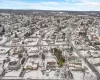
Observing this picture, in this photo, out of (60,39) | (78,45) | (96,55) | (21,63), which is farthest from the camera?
(60,39)

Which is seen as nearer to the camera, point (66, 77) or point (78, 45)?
point (66, 77)

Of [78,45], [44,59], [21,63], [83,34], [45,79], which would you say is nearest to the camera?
[45,79]

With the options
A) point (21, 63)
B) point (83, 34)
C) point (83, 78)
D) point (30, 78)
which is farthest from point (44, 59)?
point (83, 34)

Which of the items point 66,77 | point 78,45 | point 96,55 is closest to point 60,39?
point 78,45

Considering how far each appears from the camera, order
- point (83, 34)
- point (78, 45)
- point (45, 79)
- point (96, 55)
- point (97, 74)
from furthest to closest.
Result: point (83, 34)
point (78, 45)
point (96, 55)
point (97, 74)
point (45, 79)

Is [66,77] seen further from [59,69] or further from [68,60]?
[68,60]

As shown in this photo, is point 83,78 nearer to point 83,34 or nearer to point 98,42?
point 98,42

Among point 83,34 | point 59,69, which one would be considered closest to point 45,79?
point 59,69

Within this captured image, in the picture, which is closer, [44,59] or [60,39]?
[44,59]

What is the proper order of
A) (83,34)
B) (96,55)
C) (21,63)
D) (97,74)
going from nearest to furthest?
(97,74)
(21,63)
(96,55)
(83,34)
